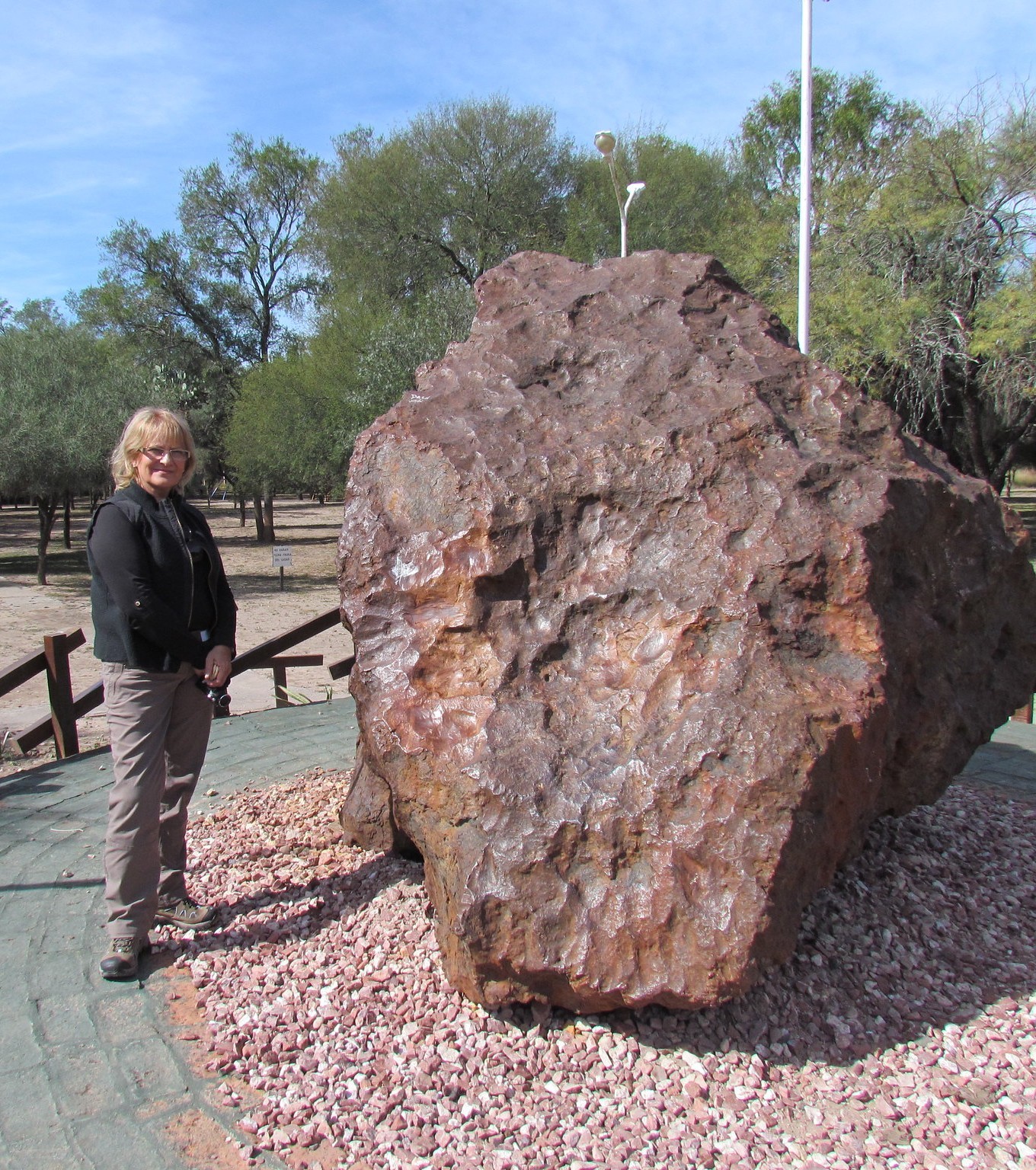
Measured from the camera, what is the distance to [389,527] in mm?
3324

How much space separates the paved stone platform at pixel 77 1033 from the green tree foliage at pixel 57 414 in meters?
15.6

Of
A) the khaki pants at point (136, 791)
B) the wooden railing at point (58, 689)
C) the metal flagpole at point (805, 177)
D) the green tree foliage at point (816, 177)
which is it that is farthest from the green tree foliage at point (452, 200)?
the khaki pants at point (136, 791)

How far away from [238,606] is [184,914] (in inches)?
608

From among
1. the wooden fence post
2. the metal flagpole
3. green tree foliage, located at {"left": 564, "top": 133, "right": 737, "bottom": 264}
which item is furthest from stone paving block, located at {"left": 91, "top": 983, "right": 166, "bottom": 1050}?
green tree foliage, located at {"left": 564, "top": 133, "right": 737, "bottom": 264}

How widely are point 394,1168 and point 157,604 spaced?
189 cm

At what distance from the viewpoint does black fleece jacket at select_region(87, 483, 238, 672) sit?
321 centimetres

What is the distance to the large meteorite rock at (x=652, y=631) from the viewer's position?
259cm

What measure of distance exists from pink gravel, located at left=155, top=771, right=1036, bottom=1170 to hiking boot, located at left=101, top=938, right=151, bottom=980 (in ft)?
0.62

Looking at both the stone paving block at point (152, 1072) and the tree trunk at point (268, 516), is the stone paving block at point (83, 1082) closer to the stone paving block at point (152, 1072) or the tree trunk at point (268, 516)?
the stone paving block at point (152, 1072)

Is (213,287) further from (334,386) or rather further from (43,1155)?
(43,1155)

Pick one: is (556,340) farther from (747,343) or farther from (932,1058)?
(932,1058)

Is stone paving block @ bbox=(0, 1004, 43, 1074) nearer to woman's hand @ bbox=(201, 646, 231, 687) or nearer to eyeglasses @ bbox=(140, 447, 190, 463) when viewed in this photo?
woman's hand @ bbox=(201, 646, 231, 687)

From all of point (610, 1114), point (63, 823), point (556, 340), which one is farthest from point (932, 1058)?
point (63, 823)

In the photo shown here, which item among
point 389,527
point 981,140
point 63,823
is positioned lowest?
point 63,823
